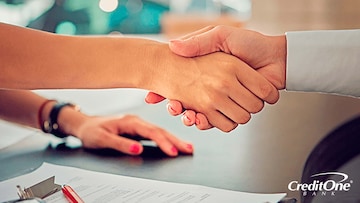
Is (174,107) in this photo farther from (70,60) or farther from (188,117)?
(70,60)

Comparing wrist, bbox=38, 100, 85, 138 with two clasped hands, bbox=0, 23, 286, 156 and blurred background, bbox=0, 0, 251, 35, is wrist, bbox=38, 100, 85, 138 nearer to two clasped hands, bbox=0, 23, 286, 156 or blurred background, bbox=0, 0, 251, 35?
two clasped hands, bbox=0, 23, 286, 156

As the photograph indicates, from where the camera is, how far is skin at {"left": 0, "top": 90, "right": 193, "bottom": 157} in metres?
1.04

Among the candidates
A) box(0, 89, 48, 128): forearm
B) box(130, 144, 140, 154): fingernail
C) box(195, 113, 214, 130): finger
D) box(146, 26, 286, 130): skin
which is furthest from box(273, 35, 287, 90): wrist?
box(0, 89, 48, 128): forearm

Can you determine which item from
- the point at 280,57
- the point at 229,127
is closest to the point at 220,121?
the point at 229,127

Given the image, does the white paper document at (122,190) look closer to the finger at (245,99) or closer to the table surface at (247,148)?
the table surface at (247,148)

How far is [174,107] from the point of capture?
3.24ft

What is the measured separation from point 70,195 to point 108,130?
15 centimetres

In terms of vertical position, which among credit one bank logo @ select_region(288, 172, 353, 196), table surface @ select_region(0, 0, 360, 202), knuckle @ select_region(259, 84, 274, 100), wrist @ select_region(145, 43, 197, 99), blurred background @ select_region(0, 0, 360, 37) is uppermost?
blurred background @ select_region(0, 0, 360, 37)

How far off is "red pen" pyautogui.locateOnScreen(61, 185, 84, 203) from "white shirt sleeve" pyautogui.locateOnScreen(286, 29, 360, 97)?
0.34 metres

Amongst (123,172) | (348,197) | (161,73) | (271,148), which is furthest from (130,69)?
(348,197)

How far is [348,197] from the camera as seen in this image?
0.99 metres

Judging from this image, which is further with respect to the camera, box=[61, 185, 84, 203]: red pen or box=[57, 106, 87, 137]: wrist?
box=[57, 106, 87, 137]: wrist

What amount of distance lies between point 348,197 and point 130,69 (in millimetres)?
359

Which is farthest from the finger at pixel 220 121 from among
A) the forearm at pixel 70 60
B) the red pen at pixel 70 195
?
the red pen at pixel 70 195
